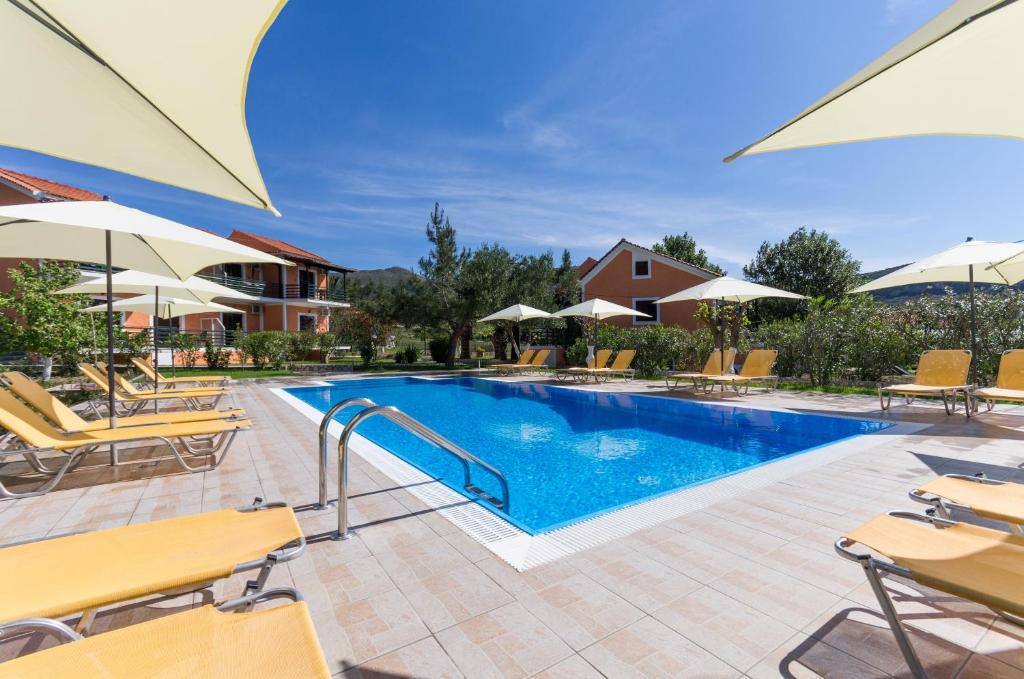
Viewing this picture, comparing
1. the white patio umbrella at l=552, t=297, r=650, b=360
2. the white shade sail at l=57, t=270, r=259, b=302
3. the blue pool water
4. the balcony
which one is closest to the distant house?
the white patio umbrella at l=552, t=297, r=650, b=360

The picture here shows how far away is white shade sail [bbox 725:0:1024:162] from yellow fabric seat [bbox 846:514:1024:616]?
2127 mm

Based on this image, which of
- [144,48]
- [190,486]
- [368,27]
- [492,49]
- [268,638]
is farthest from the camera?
[492,49]

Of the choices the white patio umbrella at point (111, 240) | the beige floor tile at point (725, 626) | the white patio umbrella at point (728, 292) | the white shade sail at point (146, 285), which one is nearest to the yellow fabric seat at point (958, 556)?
the beige floor tile at point (725, 626)

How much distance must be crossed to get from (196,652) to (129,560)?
97 centimetres

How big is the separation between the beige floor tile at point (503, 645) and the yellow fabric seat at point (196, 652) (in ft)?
2.81

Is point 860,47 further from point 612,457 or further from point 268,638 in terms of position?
point 268,638

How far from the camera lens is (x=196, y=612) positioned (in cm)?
159

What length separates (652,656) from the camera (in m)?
2.06

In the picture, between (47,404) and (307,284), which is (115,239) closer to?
(47,404)

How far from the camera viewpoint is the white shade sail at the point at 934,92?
2047 millimetres

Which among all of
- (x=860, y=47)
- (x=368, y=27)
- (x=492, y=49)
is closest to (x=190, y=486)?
(x=860, y=47)

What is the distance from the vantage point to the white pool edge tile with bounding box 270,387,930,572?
3.20m

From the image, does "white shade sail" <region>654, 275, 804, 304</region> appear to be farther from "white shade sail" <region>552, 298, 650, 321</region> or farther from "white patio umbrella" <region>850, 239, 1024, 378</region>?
"white shade sail" <region>552, 298, 650, 321</region>

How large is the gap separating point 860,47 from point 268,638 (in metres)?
12.2
